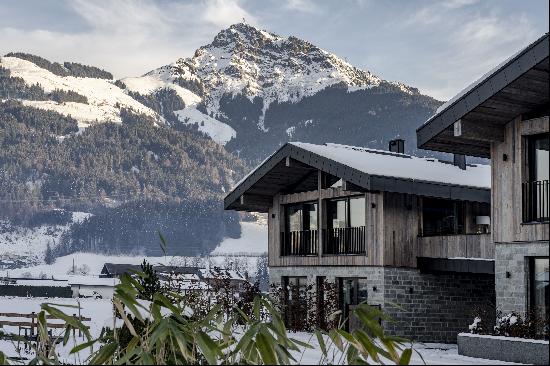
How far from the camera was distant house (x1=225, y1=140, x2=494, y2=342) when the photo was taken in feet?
74.6

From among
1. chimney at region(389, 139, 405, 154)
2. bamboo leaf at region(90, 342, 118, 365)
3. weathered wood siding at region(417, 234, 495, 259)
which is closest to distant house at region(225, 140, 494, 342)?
weathered wood siding at region(417, 234, 495, 259)

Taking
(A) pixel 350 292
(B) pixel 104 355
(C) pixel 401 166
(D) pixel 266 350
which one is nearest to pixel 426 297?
(A) pixel 350 292

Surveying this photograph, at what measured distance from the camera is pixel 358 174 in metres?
22.3

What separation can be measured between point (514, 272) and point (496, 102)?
3594 mm

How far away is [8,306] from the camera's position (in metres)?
59.0

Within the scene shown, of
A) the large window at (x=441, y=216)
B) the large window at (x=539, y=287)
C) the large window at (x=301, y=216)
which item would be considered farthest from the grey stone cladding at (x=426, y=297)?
the large window at (x=539, y=287)

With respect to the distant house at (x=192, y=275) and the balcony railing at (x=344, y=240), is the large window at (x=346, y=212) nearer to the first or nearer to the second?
the balcony railing at (x=344, y=240)

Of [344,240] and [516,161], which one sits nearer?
[516,161]

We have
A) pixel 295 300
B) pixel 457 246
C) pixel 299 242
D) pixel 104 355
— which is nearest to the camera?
pixel 104 355

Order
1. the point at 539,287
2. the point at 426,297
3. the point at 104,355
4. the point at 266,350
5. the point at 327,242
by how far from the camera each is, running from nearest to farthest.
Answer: the point at 266,350 < the point at 104,355 < the point at 539,287 < the point at 426,297 < the point at 327,242

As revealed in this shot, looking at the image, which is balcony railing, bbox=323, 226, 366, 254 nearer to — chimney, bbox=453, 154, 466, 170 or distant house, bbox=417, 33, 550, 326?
chimney, bbox=453, 154, 466, 170

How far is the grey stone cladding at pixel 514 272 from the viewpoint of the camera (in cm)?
1723

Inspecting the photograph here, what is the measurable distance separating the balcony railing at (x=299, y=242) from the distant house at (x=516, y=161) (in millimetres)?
8585

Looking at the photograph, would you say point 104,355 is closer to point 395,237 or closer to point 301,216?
point 395,237
